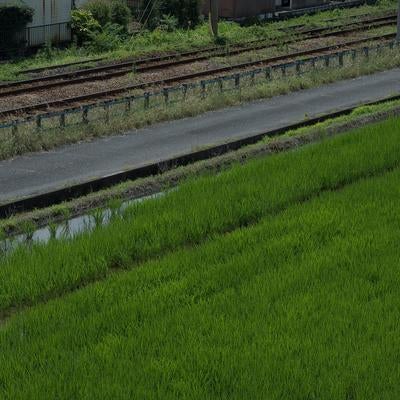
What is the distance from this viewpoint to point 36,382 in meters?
7.70

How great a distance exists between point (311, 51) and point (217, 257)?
21.1 meters

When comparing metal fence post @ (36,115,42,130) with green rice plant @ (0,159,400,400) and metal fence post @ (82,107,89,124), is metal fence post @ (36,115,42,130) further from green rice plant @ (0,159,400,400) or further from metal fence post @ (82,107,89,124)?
green rice plant @ (0,159,400,400)

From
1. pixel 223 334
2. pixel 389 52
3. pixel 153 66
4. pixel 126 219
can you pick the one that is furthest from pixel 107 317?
pixel 389 52

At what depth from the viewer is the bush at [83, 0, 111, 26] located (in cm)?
3475

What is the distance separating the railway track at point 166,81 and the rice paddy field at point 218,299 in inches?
318

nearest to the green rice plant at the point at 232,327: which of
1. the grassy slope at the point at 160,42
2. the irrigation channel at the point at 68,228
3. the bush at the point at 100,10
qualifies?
the irrigation channel at the point at 68,228

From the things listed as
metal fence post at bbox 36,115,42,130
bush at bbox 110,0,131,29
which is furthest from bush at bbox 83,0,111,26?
metal fence post at bbox 36,115,42,130

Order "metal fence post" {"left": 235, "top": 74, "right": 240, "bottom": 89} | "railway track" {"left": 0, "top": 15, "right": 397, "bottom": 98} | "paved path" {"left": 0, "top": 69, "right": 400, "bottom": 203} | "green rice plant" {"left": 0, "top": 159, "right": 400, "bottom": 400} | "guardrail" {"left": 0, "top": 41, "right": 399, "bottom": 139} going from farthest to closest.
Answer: "railway track" {"left": 0, "top": 15, "right": 397, "bottom": 98} < "metal fence post" {"left": 235, "top": 74, "right": 240, "bottom": 89} < "guardrail" {"left": 0, "top": 41, "right": 399, "bottom": 139} < "paved path" {"left": 0, "top": 69, "right": 400, "bottom": 203} < "green rice plant" {"left": 0, "top": 159, "right": 400, "bottom": 400}

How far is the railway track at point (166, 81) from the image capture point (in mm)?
21234

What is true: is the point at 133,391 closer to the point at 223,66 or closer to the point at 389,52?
the point at 223,66

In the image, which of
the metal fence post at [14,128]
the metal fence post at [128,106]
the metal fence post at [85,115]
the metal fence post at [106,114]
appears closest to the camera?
the metal fence post at [14,128]

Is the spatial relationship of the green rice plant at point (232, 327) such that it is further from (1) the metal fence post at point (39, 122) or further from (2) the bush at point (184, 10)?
(2) the bush at point (184, 10)

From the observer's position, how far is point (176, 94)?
2267cm

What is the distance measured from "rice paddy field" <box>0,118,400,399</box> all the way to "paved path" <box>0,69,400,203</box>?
102 inches
